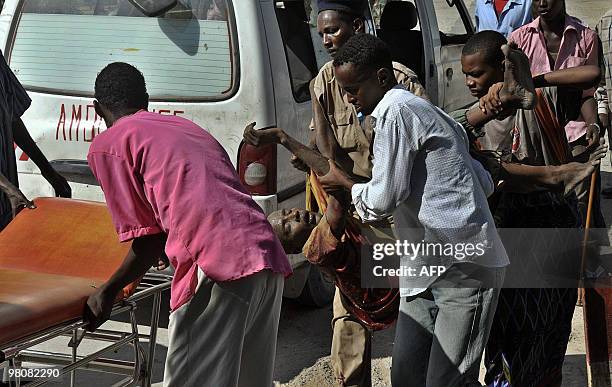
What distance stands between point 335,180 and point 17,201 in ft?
4.78

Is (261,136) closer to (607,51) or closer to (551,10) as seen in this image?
(551,10)

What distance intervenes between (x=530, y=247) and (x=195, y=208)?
5.11ft

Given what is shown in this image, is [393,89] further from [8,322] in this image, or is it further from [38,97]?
[38,97]

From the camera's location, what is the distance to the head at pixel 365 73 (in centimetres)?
326

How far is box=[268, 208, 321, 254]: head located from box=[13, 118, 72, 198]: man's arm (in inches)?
42.7

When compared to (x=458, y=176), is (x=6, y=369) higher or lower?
lower

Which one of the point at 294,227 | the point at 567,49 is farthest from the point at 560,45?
the point at 294,227

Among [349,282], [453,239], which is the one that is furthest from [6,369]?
[453,239]

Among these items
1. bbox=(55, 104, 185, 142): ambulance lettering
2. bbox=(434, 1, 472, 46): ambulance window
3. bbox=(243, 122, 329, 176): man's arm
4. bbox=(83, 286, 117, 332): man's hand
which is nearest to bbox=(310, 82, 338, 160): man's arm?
bbox=(243, 122, 329, 176): man's arm

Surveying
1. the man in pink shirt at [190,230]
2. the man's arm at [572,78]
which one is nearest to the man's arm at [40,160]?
the man in pink shirt at [190,230]

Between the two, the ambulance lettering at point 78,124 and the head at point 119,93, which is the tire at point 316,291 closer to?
the ambulance lettering at point 78,124

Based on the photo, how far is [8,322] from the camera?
3113 millimetres

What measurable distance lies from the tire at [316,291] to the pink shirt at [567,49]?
5.09 feet

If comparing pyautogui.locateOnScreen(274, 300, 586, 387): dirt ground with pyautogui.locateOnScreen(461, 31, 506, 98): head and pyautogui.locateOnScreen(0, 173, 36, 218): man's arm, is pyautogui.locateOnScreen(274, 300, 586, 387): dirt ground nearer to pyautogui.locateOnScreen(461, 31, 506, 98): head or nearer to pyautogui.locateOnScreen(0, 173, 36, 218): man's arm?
pyautogui.locateOnScreen(0, 173, 36, 218): man's arm
